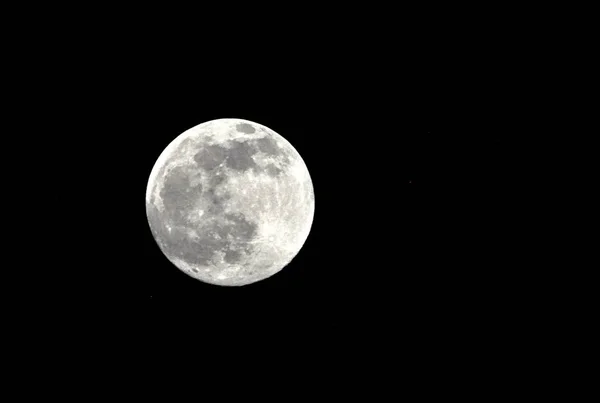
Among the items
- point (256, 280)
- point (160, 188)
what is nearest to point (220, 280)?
point (256, 280)

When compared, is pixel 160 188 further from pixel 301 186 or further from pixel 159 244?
pixel 301 186

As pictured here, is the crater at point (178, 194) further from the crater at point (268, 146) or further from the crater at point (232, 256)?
the crater at point (268, 146)

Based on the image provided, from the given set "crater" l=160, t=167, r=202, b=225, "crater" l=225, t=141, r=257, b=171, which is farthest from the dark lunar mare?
"crater" l=225, t=141, r=257, b=171

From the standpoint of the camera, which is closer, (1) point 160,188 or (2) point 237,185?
(2) point 237,185

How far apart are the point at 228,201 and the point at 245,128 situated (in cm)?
81

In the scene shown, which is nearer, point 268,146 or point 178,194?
point 178,194

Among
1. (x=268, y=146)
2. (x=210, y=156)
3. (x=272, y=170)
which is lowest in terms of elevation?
(x=272, y=170)

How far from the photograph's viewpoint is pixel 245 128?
15.2 ft

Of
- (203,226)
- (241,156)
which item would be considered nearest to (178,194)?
(203,226)

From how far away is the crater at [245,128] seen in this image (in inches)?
181

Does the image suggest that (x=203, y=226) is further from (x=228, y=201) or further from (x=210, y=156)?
(x=210, y=156)

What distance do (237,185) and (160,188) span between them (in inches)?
31.2

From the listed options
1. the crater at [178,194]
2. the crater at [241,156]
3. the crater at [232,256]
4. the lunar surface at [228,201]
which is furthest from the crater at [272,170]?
the crater at [232,256]

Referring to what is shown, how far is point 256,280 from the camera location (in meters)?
4.90
